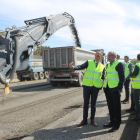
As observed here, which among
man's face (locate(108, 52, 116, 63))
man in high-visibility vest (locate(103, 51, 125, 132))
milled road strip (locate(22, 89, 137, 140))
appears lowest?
milled road strip (locate(22, 89, 137, 140))

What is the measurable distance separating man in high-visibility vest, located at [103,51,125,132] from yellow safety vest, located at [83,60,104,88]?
199 millimetres

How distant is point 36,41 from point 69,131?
7688 millimetres

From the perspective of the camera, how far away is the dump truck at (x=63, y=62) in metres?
11.5

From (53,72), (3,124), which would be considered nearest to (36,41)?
(53,72)

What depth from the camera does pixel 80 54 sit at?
12.3 metres

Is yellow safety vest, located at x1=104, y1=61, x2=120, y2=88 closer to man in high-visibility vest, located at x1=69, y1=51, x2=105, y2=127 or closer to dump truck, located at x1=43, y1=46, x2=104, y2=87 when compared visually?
man in high-visibility vest, located at x1=69, y1=51, x2=105, y2=127

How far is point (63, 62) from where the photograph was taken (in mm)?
11703

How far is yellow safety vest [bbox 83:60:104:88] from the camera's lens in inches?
165

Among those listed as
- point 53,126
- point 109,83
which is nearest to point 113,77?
point 109,83

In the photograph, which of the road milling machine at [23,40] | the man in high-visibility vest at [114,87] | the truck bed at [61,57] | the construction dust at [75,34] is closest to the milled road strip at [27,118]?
the road milling machine at [23,40]

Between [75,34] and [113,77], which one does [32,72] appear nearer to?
[75,34]

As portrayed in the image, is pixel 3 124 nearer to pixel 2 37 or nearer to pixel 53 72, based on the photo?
pixel 2 37

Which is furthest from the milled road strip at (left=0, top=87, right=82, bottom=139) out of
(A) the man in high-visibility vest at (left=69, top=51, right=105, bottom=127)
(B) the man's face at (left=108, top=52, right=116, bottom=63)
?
(B) the man's face at (left=108, top=52, right=116, bottom=63)

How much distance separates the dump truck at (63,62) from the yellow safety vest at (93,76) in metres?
7.03
